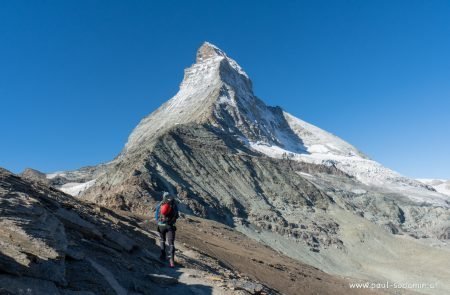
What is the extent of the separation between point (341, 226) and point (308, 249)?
17412 millimetres

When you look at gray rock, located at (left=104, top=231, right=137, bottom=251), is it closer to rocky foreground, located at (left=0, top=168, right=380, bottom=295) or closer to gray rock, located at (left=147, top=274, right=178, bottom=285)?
rocky foreground, located at (left=0, top=168, right=380, bottom=295)

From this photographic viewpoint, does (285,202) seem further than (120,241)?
Yes

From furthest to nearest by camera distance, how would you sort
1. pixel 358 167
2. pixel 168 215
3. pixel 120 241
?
pixel 358 167
pixel 120 241
pixel 168 215

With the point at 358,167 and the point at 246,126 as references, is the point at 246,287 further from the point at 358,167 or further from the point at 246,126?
the point at 358,167

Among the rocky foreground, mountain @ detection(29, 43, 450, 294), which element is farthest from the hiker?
mountain @ detection(29, 43, 450, 294)

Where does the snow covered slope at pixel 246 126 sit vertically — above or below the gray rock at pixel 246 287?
above

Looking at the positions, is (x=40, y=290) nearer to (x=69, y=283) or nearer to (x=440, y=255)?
(x=69, y=283)

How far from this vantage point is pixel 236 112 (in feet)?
487

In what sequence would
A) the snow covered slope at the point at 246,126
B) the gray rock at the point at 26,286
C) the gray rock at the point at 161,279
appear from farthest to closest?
the snow covered slope at the point at 246,126 → the gray rock at the point at 161,279 → the gray rock at the point at 26,286

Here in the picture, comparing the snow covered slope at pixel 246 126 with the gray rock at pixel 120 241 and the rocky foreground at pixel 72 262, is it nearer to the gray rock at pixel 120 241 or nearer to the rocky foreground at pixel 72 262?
the gray rock at pixel 120 241

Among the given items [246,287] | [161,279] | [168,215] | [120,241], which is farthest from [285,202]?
[161,279]

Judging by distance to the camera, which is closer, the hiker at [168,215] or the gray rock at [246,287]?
the gray rock at [246,287]

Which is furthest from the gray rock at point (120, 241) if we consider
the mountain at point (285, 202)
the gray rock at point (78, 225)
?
the mountain at point (285, 202)

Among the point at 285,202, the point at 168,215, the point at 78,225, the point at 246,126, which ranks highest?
the point at 246,126
